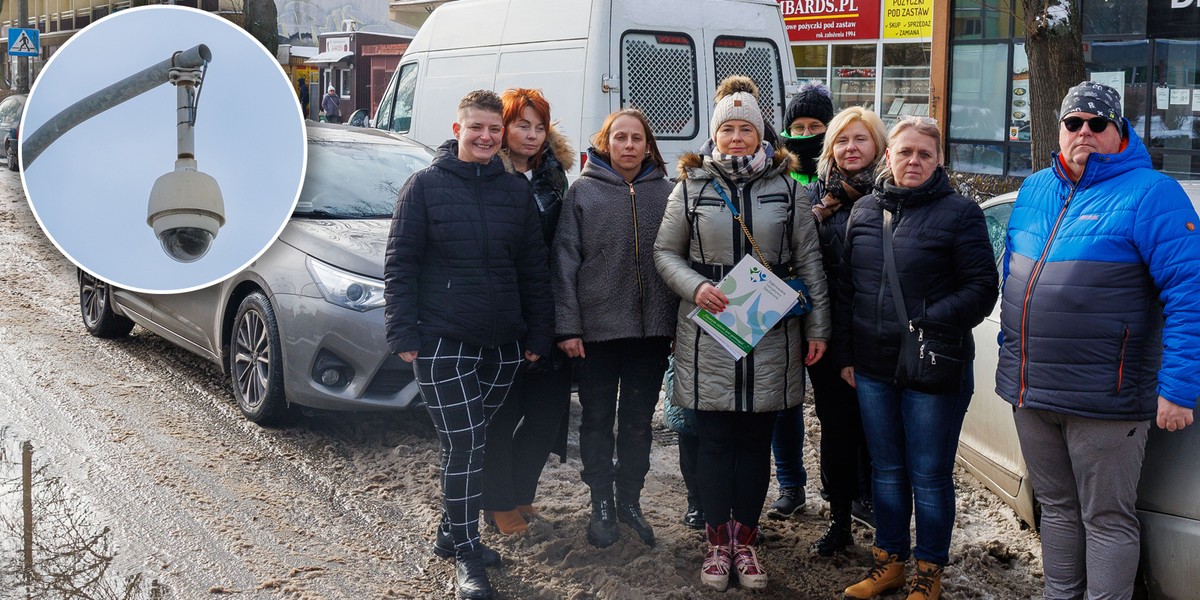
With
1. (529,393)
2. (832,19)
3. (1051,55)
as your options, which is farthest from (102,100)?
(832,19)

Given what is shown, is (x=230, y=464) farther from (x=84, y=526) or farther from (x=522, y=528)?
(x=522, y=528)

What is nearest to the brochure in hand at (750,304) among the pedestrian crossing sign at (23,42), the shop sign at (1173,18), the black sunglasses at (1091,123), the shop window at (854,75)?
the black sunglasses at (1091,123)

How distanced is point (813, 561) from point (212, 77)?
386cm

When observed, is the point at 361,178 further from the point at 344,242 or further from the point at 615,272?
the point at 615,272

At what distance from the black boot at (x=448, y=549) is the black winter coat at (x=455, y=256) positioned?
0.85 meters

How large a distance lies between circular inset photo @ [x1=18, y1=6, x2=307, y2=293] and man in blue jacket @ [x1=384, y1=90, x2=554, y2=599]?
287 centimetres

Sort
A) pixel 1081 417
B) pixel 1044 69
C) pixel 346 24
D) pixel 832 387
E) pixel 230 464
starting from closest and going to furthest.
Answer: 1. pixel 1081 417
2. pixel 832 387
3. pixel 230 464
4. pixel 1044 69
5. pixel 346 24

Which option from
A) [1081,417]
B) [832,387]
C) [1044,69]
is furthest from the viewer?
[1044,69]

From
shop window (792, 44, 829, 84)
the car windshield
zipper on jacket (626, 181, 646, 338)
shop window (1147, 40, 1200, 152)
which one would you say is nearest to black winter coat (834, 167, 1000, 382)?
zipper on jacket (626, 181, 646, 338)

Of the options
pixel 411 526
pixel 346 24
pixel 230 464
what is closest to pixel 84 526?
pixel 230 464

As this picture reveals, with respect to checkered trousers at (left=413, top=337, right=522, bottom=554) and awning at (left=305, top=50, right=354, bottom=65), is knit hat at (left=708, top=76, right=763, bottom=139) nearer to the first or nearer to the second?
checkered trousers at (left=413, top=337, right=522, bottom=554)

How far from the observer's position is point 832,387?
432cm

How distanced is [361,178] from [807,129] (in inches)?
107

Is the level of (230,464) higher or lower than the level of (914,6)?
lower
